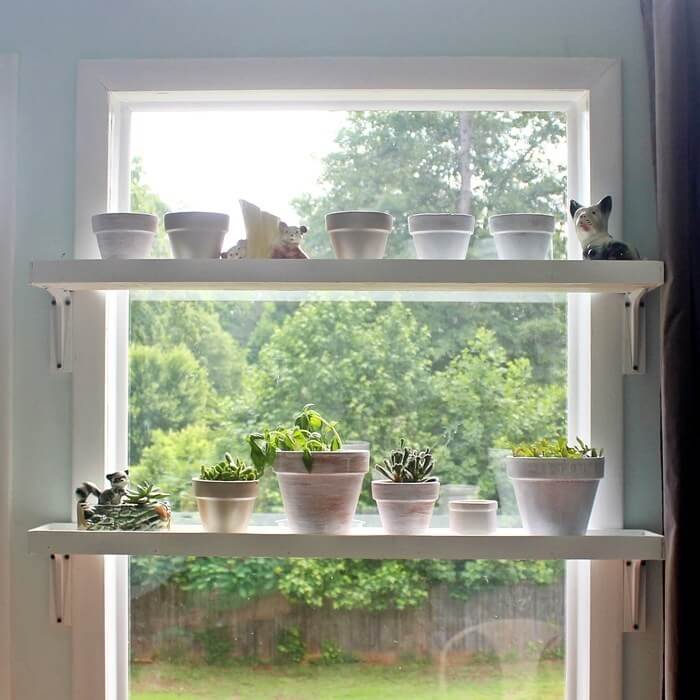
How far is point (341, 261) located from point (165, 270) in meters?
0.32

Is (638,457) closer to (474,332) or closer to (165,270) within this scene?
(474,332)

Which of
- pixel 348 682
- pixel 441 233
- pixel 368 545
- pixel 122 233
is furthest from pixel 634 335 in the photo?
pixel 122 233

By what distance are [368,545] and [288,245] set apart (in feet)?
1.88

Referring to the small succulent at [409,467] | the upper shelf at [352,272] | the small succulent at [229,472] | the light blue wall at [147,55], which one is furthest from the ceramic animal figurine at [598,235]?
the small succulent at [229,472]

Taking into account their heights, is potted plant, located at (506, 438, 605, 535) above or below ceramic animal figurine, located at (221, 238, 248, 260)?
below

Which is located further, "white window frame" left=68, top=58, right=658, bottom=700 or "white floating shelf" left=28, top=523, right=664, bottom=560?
"white window frame" left=68, top=58, right=658, bottom=700

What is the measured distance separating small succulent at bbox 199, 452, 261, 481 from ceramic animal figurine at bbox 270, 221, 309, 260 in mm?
406

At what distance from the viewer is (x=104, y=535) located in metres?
1.71

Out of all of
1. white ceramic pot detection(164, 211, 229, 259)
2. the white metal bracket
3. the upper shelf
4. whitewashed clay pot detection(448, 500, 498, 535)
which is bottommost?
the white metal bracket

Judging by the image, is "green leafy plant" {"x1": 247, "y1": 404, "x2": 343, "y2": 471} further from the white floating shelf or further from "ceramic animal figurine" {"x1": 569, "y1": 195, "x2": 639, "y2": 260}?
"ceramic animal figurine" {"x1": 569, "y1": 195, "x2": 639, "y2": 260}

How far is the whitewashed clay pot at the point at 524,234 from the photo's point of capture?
174 centimetres

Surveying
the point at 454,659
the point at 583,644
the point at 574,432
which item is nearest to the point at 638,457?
the point at 574,432

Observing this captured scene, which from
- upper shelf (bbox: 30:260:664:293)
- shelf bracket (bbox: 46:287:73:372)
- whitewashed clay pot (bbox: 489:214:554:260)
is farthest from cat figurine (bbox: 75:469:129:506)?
whitewashed clay pot (bbox: 489:214:554:260)

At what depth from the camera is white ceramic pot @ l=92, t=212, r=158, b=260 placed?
1750 millimetres
